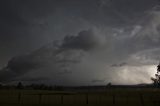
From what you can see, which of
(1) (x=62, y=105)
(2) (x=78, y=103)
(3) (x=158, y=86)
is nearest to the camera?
(1) (x=62, y=105)

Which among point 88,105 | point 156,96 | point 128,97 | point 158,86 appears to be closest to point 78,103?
point 88,105

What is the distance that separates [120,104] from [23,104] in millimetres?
15560

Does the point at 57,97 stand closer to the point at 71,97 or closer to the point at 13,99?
the point at 71,97

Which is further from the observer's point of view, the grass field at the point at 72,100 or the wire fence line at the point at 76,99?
the wire fence line at the point at 76,99

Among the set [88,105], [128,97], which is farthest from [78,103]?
[128,97]

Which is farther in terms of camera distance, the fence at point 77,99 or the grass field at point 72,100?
the fence at point 77,99

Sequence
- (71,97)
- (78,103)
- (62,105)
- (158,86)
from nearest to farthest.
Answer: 1. (62,105)
2. (78,103)
3. (71,97)
4. (158,86)

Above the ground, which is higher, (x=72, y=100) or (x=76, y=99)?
(x=76, y=99)

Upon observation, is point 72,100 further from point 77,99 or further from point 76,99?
point 77,99

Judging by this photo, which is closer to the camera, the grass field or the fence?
the grass field

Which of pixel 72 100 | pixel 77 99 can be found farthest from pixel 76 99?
pixel 72 100

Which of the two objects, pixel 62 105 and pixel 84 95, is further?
pixel 84 95

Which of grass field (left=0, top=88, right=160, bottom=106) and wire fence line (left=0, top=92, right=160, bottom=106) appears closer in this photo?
grass field (left=0, top=88, right=160, bottom=106)

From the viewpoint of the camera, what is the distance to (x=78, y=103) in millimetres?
41594
